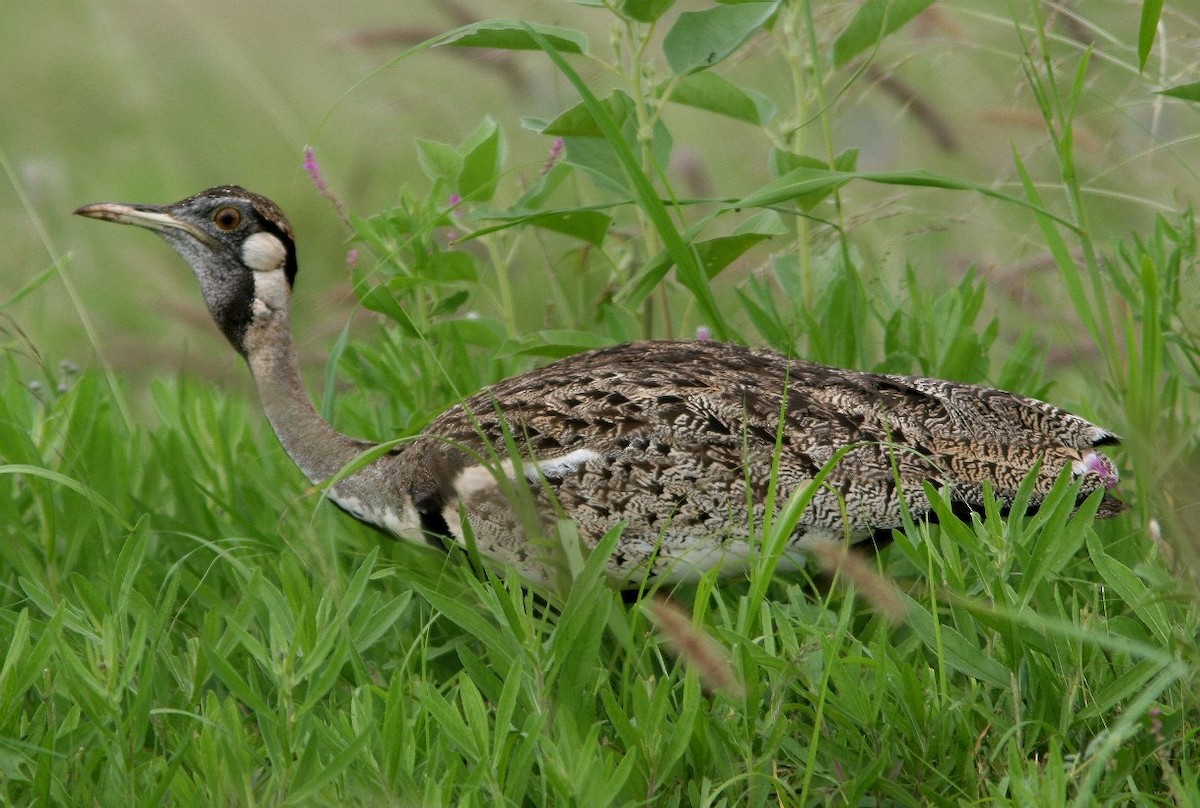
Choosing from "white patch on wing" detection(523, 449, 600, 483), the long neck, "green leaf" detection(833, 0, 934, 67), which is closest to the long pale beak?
the long neck

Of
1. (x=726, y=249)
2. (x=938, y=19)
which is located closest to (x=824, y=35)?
(x=938, y=19)

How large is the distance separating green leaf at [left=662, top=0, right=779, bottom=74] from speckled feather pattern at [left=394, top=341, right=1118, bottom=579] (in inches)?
32.1

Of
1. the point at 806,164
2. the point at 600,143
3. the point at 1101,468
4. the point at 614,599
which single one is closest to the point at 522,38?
the point at 600,143

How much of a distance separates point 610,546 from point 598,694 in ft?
1.28

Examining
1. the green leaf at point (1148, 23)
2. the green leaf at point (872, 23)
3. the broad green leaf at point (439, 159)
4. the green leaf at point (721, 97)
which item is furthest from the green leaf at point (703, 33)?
the green leaf at point (1148, 23)

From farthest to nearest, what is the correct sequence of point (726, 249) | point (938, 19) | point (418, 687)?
point (938, 19) < point (726, 249) < point (418, 687)

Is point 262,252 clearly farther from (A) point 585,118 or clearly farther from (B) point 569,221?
(A) point 585,118

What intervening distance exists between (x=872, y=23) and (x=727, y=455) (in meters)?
1.29

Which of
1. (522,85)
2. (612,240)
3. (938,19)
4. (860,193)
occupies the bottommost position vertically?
(860,193)

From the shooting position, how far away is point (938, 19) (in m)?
4.50

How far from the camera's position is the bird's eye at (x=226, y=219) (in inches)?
148

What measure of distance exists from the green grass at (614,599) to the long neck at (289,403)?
0.09 m

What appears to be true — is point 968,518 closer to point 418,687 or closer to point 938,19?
point 418,687

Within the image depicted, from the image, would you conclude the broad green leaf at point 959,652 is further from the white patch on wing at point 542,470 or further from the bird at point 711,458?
the white patch on wing at point 542,470
